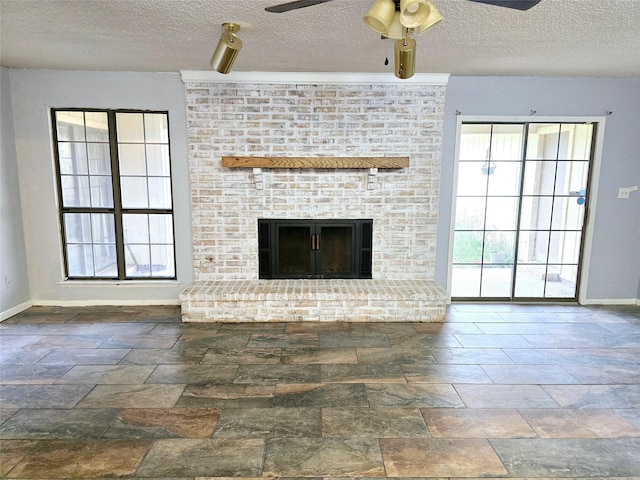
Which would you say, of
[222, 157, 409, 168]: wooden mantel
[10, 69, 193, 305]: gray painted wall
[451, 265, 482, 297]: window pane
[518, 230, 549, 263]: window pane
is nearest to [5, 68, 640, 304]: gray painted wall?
[10, 69, 193, 305]: gray painted wall

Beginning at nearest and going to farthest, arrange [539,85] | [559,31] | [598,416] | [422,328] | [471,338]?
[598,416] < [559,31] < [471,338] < [422,328] < [539,85]

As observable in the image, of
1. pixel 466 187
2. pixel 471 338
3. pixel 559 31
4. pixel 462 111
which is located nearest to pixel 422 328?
pixel 471 338

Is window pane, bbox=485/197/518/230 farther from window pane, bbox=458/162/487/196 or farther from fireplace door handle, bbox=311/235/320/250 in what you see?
fireplace door handle, bbox=311/235/320/250

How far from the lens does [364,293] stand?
3791 mm

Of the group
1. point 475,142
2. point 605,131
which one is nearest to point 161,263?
point 475,142

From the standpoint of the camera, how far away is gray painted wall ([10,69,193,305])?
3859mm

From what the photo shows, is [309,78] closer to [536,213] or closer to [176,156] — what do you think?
[176,156]

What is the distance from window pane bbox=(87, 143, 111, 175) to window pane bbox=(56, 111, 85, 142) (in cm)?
15

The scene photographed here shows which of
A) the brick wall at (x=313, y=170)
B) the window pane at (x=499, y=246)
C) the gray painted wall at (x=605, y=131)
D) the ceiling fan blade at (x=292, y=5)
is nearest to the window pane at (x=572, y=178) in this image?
the gray painted wall at (x=605, y=131)

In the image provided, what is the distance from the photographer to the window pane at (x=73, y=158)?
4.02 meters

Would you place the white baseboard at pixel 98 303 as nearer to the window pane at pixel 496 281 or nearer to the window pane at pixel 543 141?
the window pane at pixel 496 281

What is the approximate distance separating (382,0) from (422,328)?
9.20 feet

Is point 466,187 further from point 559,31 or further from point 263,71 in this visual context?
point 263,71

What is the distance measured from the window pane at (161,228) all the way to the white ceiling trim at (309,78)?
148 centimetres
